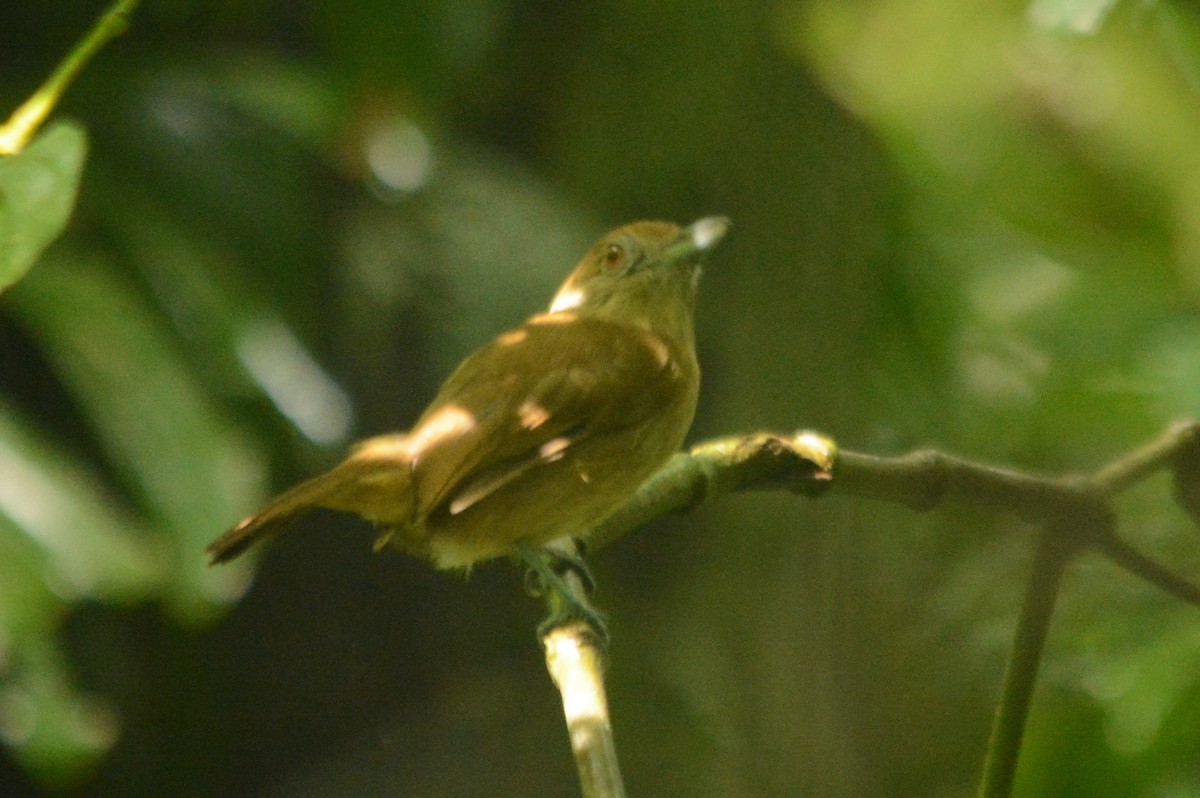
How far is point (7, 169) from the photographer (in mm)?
1003

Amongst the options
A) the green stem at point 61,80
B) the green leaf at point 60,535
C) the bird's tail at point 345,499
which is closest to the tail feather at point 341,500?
the bird's tail at point 345,499

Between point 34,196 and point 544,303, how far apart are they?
2.23 meters

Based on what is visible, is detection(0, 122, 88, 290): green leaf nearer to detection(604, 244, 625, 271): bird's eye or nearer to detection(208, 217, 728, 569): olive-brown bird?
detection(208, 217, 728, 569): olive-brown bird

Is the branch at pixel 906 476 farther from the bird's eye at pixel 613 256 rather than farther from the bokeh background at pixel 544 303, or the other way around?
the bird's eye at pixel 613 256

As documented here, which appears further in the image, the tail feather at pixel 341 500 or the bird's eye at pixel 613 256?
the bird's eye at pixel 613 256

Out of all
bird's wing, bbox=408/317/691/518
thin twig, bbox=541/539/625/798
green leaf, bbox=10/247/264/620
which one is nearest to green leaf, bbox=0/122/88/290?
thin twig, bbox=541/539/625/798

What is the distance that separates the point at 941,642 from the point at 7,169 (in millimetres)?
1713

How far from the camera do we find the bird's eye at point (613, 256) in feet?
9.14

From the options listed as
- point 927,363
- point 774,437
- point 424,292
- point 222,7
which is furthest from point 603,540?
point 222,7

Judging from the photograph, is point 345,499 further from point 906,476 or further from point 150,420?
point 906,476

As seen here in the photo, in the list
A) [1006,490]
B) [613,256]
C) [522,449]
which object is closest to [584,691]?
[1006,490]

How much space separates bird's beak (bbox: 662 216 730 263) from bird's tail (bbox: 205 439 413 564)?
2.62 ft

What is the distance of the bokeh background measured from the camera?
1.60m

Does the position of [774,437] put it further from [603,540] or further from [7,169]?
[7,169]
